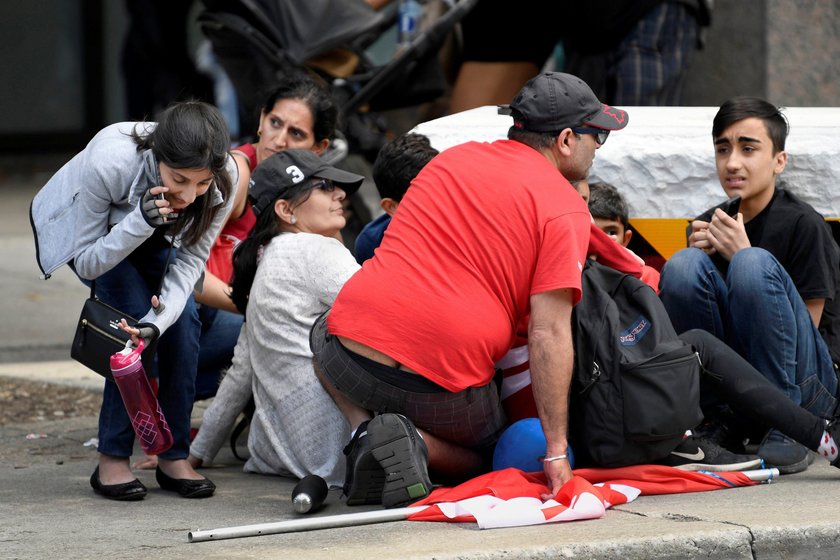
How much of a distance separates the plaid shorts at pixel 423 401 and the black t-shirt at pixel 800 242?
0.99 m

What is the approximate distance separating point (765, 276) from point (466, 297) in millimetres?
975

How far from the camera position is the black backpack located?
3.58m

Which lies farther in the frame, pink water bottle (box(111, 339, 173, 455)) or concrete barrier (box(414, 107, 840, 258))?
concrete barrier (box(414, 107, 840, 258))

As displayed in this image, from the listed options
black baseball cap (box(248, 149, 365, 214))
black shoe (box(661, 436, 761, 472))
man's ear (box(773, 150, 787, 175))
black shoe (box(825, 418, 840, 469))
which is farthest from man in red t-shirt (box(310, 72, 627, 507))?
black shoe (box(825, 418, 840, 469))

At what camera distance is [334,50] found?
6590mm

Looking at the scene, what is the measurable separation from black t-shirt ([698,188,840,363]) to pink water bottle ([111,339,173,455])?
70.1 inches

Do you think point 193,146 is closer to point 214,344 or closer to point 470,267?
point 470,267

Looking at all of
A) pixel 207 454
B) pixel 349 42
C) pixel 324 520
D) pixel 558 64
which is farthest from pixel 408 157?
pixel 558 64

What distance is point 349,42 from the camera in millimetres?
6523

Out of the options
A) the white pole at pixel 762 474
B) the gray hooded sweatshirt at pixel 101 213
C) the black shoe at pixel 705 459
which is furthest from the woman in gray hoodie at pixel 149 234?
the white pole at pixel 762 474

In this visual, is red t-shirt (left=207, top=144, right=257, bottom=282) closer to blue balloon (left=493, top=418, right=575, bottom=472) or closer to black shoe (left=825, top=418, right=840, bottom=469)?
blue balloon (left=493, top=418, right=575, bottom=472)

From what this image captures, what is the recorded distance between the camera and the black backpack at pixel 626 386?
3582mm

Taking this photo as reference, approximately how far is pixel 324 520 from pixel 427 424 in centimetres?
46

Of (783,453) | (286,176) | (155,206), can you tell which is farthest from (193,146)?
(783,453)
